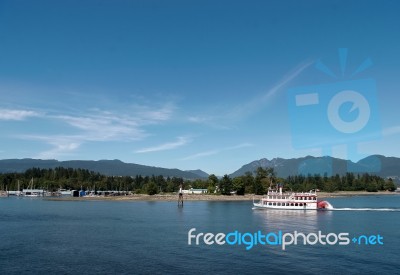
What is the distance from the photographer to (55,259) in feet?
142

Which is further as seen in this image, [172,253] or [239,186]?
[239,186]

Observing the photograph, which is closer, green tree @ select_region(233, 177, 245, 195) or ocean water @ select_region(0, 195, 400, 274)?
ocean water @ select_region(0, 195, 400, 274)

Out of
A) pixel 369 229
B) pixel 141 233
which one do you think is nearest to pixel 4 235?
pixel 141 233

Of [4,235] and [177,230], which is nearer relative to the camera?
[4,235]

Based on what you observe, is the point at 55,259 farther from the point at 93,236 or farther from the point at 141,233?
the point at 141,233

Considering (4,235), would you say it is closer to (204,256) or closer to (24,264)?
(24,264)

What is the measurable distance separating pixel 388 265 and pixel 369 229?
93.8 ft

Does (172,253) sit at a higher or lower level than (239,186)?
lower

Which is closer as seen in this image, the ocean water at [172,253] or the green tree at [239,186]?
the ocean water at [172,253]

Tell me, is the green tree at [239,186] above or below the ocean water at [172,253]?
above

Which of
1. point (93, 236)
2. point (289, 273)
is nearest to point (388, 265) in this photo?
point (289, 273)

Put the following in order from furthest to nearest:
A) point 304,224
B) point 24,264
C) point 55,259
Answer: point 304,224
point 55,259
point 24,264

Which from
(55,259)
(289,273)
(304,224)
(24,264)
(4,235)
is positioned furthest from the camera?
(304,224)

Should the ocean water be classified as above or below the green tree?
below
